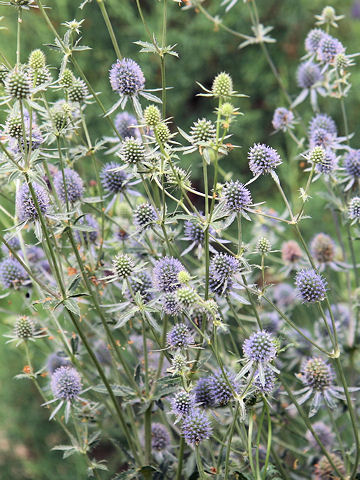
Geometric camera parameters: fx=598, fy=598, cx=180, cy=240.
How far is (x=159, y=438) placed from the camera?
42.3 inches

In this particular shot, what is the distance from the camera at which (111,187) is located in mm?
1046

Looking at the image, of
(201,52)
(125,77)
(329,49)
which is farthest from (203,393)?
(201,52)

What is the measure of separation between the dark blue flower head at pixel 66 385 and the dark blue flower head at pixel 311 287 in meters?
0.39

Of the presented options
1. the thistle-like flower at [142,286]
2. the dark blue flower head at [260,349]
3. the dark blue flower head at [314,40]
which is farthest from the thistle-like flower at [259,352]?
the dark blue flower head at [314,40]

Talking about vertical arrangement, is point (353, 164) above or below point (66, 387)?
above

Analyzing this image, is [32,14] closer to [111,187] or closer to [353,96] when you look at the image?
[353,96]

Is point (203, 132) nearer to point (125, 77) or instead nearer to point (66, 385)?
point (125, 77)

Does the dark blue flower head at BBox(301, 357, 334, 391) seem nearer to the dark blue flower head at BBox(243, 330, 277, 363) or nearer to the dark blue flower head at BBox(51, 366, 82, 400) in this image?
the dark blue flower head at BBox(243, 330, 277, 363)

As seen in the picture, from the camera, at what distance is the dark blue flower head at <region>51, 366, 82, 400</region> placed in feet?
3.11

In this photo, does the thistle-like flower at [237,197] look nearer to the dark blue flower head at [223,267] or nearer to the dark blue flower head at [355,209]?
the dark blue flower head at [223,267]

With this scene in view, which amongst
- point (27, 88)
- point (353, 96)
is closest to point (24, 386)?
point (27, 88)

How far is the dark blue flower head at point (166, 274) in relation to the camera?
819mm

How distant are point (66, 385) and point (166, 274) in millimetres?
275

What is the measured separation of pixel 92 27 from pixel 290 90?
0.94 meters
